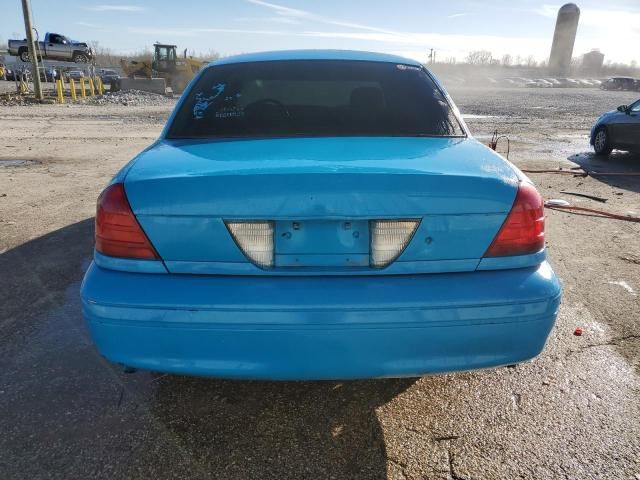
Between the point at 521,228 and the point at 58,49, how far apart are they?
39.6 metres

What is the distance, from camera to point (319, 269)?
1.77m

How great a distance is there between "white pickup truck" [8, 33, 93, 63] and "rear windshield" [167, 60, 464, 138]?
37.3 metres

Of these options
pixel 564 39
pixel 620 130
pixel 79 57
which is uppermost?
pixel 564 39

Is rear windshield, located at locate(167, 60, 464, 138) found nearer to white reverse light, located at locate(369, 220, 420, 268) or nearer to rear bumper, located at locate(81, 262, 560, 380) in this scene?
white reverse light, located at locate(369, 220, 420, 268)

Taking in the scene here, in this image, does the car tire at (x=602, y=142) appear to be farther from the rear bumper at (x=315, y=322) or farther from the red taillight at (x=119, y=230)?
the red taillight at (x=119, y=230)

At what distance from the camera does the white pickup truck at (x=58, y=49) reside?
33.4 m

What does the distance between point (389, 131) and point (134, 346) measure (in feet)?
5.23

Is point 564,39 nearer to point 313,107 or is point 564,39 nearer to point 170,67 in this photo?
point 170,67

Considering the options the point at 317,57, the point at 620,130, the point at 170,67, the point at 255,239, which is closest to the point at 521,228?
the point at 255,239

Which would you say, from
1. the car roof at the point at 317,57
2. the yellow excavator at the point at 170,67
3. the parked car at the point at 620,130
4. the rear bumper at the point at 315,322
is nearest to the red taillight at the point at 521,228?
the rear bumper at the point at 315,322

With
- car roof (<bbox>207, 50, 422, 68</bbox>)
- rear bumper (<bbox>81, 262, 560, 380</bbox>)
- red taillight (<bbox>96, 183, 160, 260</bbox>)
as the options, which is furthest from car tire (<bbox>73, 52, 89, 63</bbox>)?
rear bumper (<bbox>81, 262, 560, 380</bbox>)

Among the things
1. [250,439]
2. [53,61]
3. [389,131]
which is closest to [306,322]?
[250,439]

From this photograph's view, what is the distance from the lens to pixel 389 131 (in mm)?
2469

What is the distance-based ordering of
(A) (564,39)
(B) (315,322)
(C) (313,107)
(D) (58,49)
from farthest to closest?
(A) (564,39) < (D) (58,49) < (C) (313,107) < (B) (315,322)
